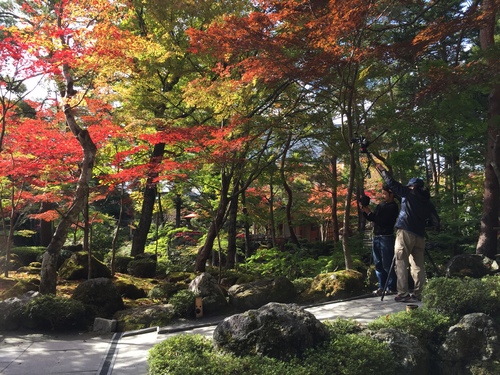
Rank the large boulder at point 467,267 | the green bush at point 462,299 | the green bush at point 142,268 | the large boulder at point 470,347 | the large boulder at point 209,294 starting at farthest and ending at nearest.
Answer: the green bush at point 142,268 → the large boulder at point 467,267 → the large boulder at point 209,294 → the green bush at point 462,299 → the large boulder at point 470,347

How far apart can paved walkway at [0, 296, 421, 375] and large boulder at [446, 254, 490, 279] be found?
2113 millimetres

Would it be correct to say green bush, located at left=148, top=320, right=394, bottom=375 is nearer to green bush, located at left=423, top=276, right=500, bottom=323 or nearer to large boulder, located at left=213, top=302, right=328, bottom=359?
large boulder, located at left=213, top=302, right=328, bottom=359

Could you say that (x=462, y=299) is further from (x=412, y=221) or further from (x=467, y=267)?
(x=467, y=267)

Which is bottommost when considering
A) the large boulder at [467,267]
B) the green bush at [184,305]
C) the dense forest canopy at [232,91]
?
the green bush at [184,305]

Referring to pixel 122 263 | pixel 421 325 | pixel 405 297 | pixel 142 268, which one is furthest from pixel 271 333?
pixel 122 263

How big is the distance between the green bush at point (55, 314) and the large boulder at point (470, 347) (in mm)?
5560

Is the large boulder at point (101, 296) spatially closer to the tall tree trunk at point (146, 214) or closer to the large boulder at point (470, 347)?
the large boulder at point (470, 347)

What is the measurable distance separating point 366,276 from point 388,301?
181cm

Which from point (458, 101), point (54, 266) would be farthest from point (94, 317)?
point (458, 101)

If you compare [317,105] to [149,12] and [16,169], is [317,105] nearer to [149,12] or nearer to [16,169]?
[149,12]

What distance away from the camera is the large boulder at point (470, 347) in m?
4.07

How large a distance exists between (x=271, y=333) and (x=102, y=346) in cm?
279

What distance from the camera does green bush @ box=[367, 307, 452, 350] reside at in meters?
4.39

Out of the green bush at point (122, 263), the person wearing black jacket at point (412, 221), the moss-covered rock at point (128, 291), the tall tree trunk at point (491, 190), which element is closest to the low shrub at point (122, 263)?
the green bush at point (122, 263)
